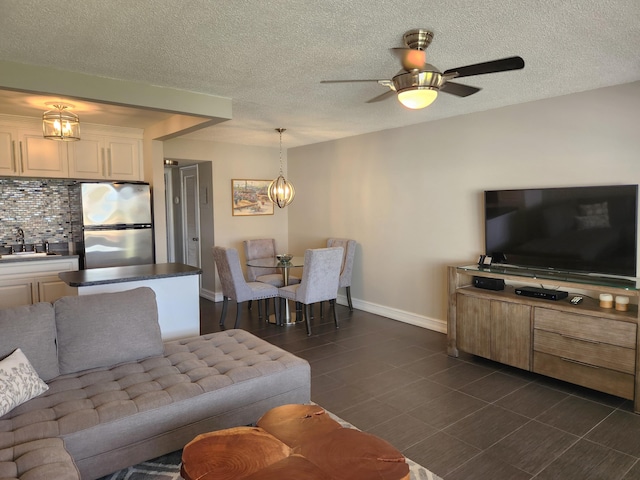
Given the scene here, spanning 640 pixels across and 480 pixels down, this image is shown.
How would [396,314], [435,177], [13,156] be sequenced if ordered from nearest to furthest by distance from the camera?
[13,156]
[435,177]
[396,314]

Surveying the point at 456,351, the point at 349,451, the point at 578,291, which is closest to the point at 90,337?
the point at 349,451

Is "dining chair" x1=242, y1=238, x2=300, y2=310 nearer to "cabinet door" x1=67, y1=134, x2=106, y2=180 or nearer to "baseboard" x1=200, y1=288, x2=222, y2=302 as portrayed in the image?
"baseboard" x1=200, y1=288, x2=222, y2=302

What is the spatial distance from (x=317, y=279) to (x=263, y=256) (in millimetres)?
1655

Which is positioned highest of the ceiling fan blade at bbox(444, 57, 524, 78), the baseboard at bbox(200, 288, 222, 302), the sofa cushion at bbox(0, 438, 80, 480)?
the ceiling fan blade at bbox(444, 57, 524, 78)

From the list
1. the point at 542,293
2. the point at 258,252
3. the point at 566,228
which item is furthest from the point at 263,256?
the point at 566,228

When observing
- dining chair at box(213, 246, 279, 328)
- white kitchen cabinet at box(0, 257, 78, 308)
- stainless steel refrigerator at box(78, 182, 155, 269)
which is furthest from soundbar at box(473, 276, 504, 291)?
white kitchen cabinet at box(0, 257, 78, 308)

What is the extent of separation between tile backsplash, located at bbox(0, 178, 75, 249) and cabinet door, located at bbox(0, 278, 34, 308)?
2.36 ft

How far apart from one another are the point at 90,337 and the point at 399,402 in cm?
220

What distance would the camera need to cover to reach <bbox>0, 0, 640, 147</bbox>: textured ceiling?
2.10 meters

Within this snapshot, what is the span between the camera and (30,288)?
179 inches

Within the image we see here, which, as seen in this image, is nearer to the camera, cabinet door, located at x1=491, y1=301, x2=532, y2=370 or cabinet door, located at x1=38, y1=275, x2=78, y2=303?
cabinet door, located at x1=491, y1=301, x2=532, y2=370

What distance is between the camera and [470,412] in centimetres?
298

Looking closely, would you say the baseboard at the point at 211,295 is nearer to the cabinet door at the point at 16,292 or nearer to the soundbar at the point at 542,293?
the cabinet door at the point at 16,292

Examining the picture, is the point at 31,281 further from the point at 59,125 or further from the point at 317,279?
the point at 317,279
